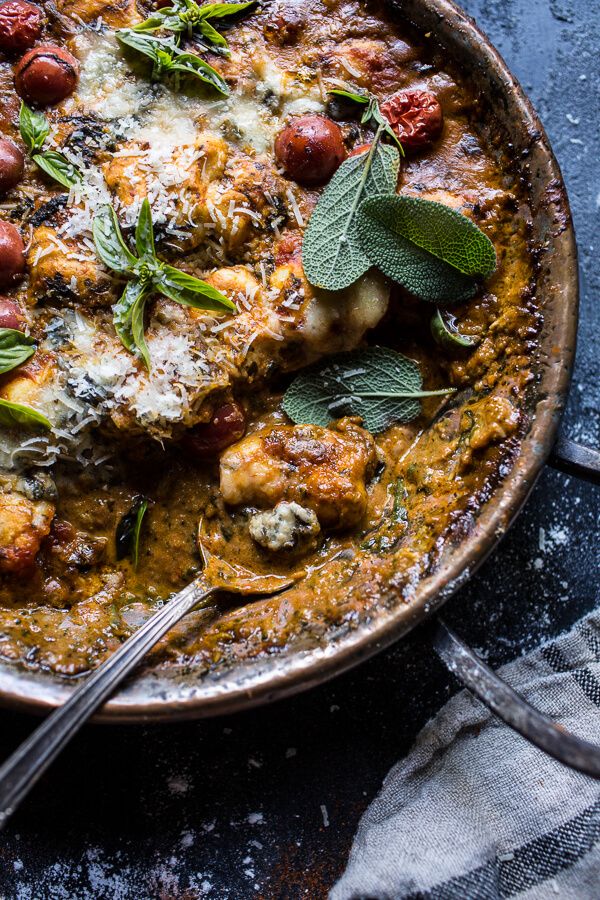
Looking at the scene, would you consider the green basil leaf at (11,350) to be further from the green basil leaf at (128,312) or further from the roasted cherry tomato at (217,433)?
the roasted cherry tomato at (217,433)

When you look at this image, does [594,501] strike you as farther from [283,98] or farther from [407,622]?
[283,98]

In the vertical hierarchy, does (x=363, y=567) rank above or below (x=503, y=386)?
below

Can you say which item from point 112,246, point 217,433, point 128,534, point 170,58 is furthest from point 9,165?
Answer: point 128,534

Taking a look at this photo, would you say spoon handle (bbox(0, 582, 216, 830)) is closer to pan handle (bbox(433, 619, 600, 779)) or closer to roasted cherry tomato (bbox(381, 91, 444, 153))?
pan handle (bbox(433, 619, 600, 779))

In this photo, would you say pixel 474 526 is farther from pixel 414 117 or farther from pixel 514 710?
pixel 414 117

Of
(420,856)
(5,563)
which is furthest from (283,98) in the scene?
(420,856)

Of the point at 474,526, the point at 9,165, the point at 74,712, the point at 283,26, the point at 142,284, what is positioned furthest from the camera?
the point at 283,26
